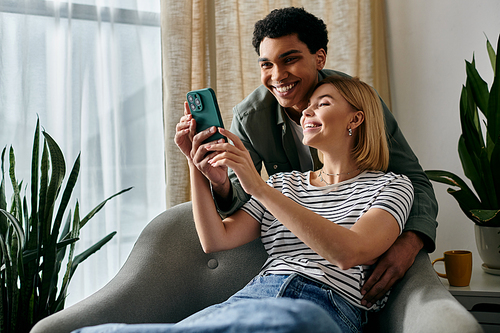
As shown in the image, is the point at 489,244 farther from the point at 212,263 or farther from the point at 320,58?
the point at 212,263

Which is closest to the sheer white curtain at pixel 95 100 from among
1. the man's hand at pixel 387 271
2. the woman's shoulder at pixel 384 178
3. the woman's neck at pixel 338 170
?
the woman's neck at pixel 338 170

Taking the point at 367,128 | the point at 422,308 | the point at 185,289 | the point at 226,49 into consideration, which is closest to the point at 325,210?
the point at 367,128

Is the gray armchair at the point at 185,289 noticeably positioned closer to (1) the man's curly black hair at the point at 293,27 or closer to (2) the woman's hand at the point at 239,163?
(2) the woman's hand at the point at 239,163

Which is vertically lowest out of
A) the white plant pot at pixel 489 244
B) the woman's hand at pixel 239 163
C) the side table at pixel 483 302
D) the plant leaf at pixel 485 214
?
the side table at pixel 483 302

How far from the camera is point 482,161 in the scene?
152 centimetres

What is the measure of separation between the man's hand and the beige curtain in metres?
1.14

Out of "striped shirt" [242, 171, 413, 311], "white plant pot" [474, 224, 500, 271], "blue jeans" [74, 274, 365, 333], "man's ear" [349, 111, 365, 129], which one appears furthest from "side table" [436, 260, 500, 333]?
"blue jeans" [74, 274, 365, 333]

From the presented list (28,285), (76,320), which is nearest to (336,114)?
(76,320)

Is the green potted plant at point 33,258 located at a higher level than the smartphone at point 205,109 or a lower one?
lower

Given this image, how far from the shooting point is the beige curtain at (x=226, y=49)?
2.00 meters

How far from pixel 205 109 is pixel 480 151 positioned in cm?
110

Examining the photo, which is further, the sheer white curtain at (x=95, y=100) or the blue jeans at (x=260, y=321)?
the sheer white curtain at (x=95, y=100)

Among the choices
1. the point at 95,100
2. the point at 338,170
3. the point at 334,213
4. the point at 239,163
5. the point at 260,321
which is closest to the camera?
the point at 260,321

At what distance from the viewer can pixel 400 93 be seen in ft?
7.84
